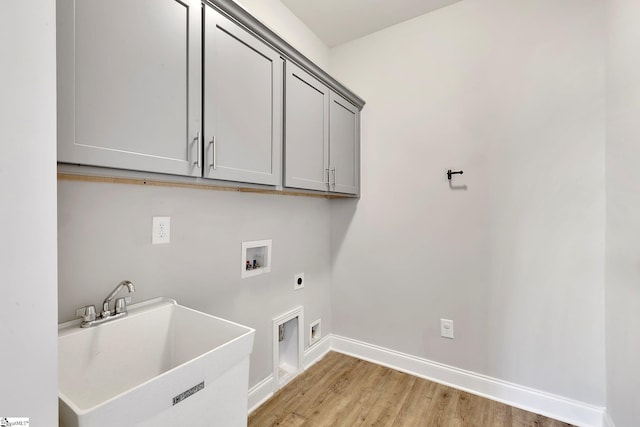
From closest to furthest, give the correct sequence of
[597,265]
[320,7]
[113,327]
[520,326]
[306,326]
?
[113,327], [597,265], [520,326], [320,7], [306,326]

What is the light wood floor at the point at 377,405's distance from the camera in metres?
1.69

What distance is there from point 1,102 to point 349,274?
7.60 feet

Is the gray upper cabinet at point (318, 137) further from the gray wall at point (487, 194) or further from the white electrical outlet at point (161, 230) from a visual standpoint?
the white electrical outlet at point (161, 230)

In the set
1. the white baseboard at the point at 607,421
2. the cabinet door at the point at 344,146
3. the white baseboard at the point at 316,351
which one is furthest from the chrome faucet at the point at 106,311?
the white baseboard at the point at 607,421

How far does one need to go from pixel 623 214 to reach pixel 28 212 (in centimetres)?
227

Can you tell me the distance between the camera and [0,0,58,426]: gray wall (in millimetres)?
503

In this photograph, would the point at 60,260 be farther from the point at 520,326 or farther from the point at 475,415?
the point at 520,326

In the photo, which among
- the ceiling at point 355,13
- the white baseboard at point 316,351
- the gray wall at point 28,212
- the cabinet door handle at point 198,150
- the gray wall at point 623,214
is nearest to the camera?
the gray wall at point 28,212

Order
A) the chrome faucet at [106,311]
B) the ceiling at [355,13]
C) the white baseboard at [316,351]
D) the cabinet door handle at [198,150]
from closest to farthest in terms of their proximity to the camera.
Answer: the chrome faucet at [106,311]
the cabinet door handle at [198,150]
the ceiling at [355,13]
the white baseboard at [316,351]

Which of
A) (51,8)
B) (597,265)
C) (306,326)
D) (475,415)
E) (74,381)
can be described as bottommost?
(475,415)

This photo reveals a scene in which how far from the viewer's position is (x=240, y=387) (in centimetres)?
103

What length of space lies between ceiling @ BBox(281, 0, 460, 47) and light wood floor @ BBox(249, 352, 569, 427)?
2.80 meters

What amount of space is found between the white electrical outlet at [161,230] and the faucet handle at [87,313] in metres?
0.35

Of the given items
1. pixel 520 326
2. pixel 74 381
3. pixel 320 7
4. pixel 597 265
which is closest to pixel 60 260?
pixel 74 381
